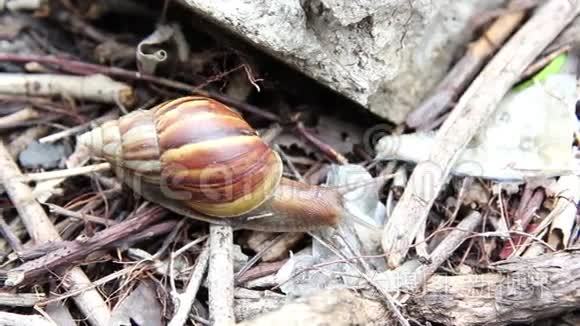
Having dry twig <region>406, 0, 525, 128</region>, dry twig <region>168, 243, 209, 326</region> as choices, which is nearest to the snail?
dry twig <region>168, 243, 209, 326</region>

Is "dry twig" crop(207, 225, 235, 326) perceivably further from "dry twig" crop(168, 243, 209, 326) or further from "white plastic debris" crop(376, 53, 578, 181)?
"white plastic debris" crop(376, 53, 578, 181)

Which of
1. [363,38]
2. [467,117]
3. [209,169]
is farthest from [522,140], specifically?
[209,169]

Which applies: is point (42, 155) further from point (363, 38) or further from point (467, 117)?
point (467, 117)

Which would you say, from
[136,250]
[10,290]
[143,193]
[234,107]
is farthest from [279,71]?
[10,290]

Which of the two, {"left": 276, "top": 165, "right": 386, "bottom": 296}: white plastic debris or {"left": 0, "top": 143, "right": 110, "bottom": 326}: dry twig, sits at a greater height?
{"left": 276, "top": 165, "right": 386, "bottom": 296}: white plastic debris

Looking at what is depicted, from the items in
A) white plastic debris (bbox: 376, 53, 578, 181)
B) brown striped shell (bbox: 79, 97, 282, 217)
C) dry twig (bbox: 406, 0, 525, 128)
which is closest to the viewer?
brown striped shell (bbox: 79, 97, 282, 217)

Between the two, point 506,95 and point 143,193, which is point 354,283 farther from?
point 506,95

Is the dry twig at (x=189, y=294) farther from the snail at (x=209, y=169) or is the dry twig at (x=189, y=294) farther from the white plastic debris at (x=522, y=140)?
the white plastic debris at (x=522, y=140)
